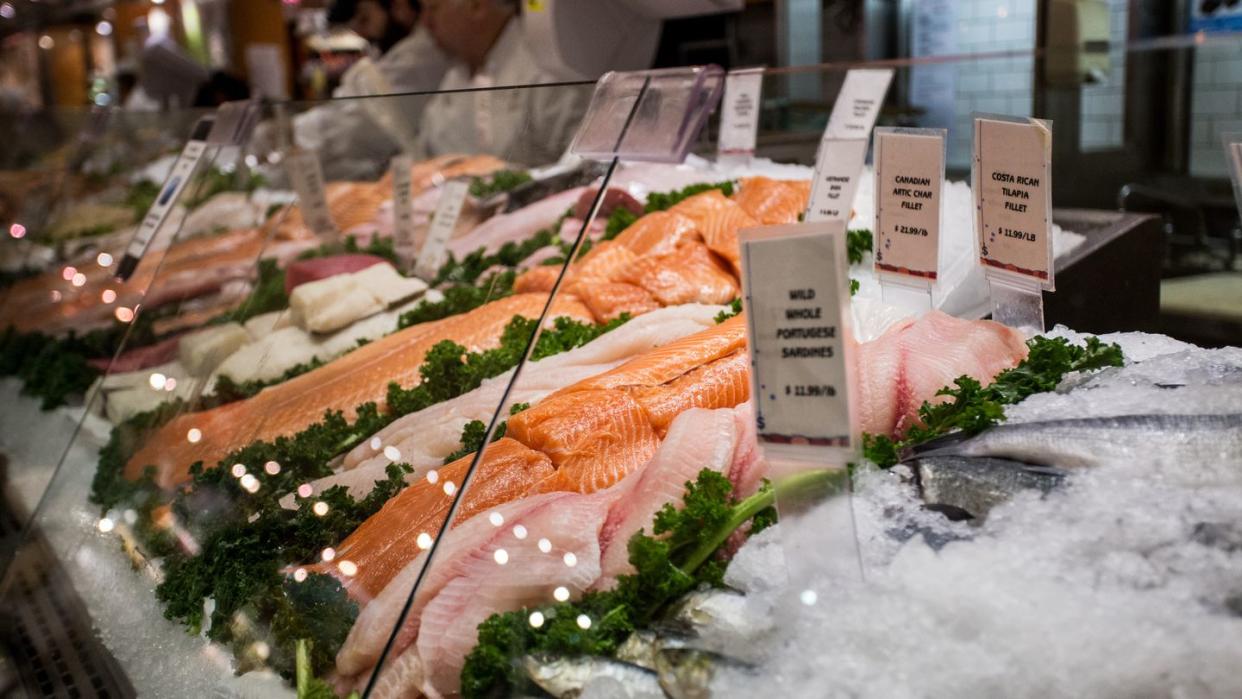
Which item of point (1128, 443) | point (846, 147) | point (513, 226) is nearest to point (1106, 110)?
point (846, 147)

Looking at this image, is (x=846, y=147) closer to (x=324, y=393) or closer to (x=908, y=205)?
(x=908, y=205)

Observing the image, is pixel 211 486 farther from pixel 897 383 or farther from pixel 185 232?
pixel 185 232

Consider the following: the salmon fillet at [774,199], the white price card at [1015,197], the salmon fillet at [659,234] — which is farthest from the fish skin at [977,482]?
the salmon fillet at [774,199]

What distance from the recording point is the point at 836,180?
9.14 feet

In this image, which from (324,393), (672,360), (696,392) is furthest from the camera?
(324,393)

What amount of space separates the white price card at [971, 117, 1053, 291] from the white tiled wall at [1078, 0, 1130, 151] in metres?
2.94

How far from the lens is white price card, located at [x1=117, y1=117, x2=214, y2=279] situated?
9.87 feet

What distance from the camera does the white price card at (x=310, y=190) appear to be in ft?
10.7

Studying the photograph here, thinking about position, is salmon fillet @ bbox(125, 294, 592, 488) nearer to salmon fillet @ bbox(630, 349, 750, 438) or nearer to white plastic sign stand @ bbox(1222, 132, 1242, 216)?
salmon fillet @ bbox(630, 349, 750, 438)

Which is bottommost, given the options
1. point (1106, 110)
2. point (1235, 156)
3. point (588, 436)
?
point (588, 436)

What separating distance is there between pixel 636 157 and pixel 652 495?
0.81 meters

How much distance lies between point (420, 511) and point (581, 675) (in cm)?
50

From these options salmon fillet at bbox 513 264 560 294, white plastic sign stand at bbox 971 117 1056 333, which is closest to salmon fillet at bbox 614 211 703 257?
salmon fillet at bbox 513 264 560 294

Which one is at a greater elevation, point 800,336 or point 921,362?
point 800,336
